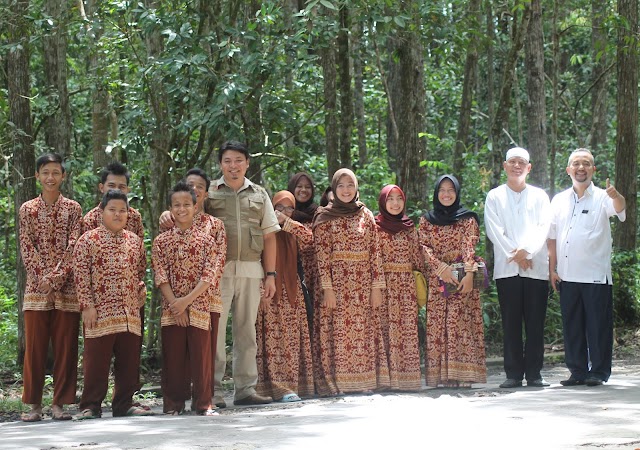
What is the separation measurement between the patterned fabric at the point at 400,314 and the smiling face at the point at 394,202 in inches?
7.9

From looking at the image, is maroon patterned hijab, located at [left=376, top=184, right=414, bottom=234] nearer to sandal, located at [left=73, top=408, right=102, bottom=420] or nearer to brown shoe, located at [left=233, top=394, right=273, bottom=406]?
brown shoe, located at [left=233, top=394, right=273, bottom=406]

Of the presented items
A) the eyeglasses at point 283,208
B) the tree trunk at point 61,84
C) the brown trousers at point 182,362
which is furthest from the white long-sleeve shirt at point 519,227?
the tree trunk at point 61,84

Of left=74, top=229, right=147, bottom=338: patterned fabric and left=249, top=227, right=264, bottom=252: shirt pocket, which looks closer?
left=74, top=229, right=147, bottom=338: patterned fabric

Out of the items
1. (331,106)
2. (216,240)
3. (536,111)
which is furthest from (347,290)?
(536,111)

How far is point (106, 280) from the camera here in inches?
271

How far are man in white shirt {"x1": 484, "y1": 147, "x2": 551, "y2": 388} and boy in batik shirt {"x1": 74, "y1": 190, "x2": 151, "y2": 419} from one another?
3174 mm

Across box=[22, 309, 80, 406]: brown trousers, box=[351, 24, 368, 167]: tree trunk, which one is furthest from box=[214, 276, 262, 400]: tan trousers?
box=[351, 24, 368, 167]: tree trunk

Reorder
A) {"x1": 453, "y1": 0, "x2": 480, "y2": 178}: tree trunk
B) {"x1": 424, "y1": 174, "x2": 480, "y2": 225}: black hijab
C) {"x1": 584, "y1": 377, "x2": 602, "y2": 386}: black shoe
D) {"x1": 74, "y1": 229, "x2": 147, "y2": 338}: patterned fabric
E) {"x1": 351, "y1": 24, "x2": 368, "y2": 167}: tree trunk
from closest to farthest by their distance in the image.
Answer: {"x1": 74, "y1": 229, "x2": 147, "y2": 338}: patterned fabric < {"x1": 584, "y1": 377, "x2": 602, "y2": 386}: black shoe < {"x1": 424, "y1": 174, "x2": 480, "y2": 225}: black hijab < {"x1": 453, "y1": 0, "x2": 480, "y2": 178}: tree trunk < {"x1": 351, "y1": 24, "x2": 368, "y2": 167}: tree trunk

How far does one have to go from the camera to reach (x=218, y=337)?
7445mm

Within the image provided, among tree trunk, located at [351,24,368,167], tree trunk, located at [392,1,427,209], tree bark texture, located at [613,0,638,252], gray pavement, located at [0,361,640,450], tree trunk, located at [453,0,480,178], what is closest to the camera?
gray pavement, located at [0,361,640,450]

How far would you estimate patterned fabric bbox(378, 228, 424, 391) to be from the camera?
8.10 m

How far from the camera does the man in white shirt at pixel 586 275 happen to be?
25.8 feet

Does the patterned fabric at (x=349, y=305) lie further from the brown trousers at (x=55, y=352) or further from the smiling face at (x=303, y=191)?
the brown trousers at (x=55, y=352)

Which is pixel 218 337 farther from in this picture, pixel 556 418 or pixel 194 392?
pixel 556 418
